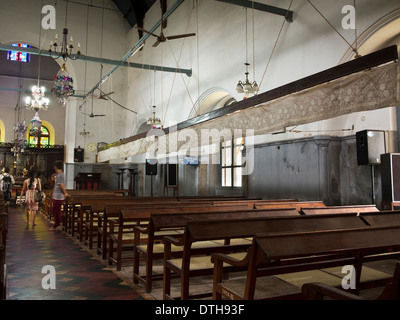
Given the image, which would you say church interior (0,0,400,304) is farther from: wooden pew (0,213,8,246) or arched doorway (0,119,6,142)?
arched doorway (0,119,6,142)

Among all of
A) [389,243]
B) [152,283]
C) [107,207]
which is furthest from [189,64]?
[389,243]

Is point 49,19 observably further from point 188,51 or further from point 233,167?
point 233,167

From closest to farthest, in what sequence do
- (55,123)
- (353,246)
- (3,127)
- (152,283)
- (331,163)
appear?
(353,246) → (152,283) → (331,163) → (3,127) → (55,123)

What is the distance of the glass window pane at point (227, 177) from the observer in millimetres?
10258

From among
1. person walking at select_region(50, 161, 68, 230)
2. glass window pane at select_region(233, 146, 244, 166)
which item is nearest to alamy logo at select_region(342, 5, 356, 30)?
glass window pane at select_region(233, 146, 244, 166)

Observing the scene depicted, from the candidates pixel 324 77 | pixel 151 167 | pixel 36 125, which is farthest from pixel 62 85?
pixel 151 167

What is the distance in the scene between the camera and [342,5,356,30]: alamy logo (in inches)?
237

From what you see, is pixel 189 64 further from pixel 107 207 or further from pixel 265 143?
pixel 107 207

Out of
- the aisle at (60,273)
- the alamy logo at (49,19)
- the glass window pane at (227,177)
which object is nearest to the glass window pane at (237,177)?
the glass window pane at (227,177)

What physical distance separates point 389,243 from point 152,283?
7.42ft

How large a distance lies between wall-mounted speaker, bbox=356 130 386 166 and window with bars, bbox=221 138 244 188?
4099mm

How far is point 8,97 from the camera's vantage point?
2028cm

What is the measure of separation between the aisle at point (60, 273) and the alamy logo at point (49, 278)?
0.13ft

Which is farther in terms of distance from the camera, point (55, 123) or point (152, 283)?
point (55, 123)
